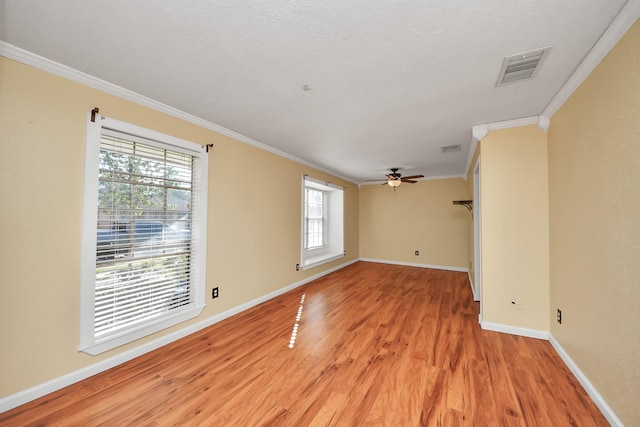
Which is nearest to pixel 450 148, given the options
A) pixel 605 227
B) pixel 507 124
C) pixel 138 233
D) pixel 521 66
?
pixel 507 124

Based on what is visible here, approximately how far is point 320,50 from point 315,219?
4564mm

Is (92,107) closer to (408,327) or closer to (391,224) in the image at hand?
(408,327)

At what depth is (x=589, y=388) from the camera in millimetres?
1718

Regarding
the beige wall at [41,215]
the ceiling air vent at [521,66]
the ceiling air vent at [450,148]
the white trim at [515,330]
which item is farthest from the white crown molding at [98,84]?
the white trim at [515,330]

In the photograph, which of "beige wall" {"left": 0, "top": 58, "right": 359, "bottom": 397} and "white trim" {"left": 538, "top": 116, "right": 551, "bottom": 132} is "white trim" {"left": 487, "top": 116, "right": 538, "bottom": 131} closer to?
"white trim" {"left": 538, "top": 116, "right": 551, "bottom": 132}

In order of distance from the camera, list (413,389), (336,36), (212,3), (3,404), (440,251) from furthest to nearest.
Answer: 1. (440,251)
2. (413,389)
3. (3,404)
4. (336,36)
5. (212,3)

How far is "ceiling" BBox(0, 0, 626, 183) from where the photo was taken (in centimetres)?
128

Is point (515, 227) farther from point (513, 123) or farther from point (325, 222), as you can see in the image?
point (325, 222)

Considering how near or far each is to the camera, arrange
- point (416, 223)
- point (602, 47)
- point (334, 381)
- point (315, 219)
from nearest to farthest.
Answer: point (602, 47), point (334, 381), point (315, 219), point (416, 223)

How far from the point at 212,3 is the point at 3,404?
2772 millimetres

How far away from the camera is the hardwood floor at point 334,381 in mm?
1546

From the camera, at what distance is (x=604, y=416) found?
5.03 ft

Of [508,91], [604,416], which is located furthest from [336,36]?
[604,416]

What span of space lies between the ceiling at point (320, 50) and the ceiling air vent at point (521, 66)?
5 cm
